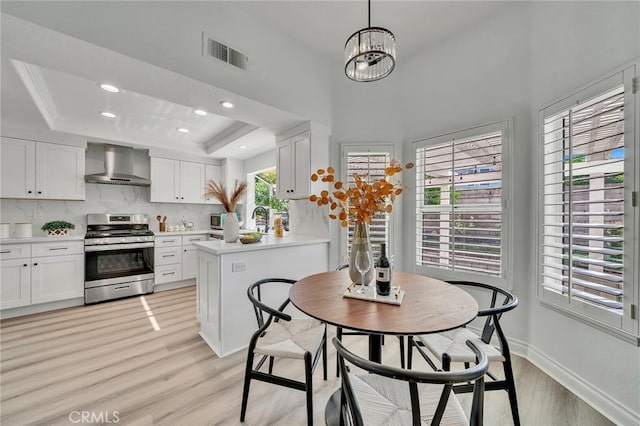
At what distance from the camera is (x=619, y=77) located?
1521 millimetres

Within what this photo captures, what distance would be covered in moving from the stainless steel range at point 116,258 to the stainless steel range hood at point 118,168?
0.61m

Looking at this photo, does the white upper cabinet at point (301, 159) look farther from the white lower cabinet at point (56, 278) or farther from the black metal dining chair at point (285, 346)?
the white lower cabinet at point (56, 278)

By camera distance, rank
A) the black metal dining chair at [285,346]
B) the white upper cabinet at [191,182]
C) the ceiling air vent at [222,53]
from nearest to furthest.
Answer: the black metal dining chair at [285,346] < the ceiling air vent at [222,53] < the white upper cabinet at [191,182]

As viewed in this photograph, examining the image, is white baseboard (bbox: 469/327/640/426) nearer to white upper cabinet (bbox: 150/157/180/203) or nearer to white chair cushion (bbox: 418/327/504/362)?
white chair cushion (bbox: 418/327/504/362)

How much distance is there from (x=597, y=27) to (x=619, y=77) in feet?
1.44

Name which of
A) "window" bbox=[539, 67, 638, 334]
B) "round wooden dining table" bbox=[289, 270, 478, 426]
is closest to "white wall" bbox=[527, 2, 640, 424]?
"window" bbox=[539, 67, 638, 334]

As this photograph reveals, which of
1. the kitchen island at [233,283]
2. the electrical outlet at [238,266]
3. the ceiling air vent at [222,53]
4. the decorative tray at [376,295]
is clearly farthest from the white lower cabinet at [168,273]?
the decorative tray at [376,295]

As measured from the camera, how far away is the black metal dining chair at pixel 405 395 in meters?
0.79

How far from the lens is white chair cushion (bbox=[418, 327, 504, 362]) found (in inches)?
53.3

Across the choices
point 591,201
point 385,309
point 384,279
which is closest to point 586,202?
point 591,201

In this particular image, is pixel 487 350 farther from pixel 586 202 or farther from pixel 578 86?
pixel 578 86

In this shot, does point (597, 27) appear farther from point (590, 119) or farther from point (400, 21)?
point (400, 21)

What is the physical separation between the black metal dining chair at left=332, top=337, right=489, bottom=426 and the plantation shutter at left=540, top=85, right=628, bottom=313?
1.34 m

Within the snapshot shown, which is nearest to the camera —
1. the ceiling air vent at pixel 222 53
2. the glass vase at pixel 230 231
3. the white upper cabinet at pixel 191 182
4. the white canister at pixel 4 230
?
the ceiling air vent at pixel 222 53
